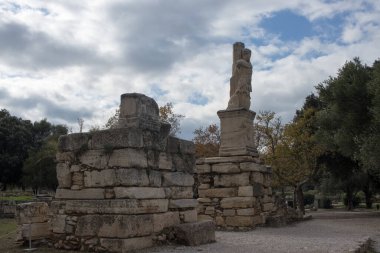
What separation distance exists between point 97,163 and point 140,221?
1330mm

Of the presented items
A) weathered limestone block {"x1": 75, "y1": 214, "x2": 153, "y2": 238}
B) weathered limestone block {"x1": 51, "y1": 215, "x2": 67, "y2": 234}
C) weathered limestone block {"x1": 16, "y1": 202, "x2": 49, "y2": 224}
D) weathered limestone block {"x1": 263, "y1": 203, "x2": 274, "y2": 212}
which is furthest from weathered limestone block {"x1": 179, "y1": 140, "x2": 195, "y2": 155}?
weathered limestone block {"x1": 263, "y1": 203, "x2": 274, "y2": 212}

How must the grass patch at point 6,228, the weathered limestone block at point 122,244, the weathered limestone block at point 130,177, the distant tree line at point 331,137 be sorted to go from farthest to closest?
the distant tree line at point 331,137, the grass patch at point 6,228, the weathered limestone block at point 130,177, the weathered limestone block at point 122,244

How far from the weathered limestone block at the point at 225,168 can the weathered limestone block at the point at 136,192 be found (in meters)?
5.35

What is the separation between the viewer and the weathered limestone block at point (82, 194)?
7949mm

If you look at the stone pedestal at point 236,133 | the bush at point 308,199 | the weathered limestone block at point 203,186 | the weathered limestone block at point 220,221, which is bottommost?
the bush at point 308,199

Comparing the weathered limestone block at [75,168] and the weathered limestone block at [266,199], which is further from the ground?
the weathered limestone block at [75,168]

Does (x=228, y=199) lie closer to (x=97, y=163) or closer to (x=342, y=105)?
(x=97, y=163)

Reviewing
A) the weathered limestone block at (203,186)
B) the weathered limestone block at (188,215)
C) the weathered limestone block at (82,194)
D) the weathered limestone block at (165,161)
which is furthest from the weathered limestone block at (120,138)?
the weathered limestone block at (203,186)

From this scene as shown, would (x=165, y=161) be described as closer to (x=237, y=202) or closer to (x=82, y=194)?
(x=82, y=194)

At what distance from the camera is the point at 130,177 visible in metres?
7.84

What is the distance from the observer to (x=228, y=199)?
13.4 m

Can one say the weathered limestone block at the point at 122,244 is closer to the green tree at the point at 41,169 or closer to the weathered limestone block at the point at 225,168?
the weathered limestone block at the point at 225,168

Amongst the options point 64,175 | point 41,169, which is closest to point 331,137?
point 64,175

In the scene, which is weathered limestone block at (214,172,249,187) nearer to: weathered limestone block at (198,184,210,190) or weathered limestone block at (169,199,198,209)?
weathered limestone block at (198,184,210,190)
